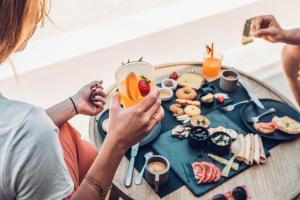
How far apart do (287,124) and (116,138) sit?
0.79 m

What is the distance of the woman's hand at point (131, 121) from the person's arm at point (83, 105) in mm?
399

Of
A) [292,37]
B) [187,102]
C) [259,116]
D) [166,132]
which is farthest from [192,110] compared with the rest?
[292,37]

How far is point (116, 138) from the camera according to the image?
3.29ft

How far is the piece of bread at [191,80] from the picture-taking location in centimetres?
169

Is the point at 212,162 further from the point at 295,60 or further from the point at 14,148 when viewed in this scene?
the point at 295,60

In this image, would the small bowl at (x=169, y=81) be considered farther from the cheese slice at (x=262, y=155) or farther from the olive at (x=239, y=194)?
the olive at (x=239, y=194)

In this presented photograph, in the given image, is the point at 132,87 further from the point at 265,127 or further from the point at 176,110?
the point at 265,127

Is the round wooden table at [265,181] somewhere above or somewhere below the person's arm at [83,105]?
below

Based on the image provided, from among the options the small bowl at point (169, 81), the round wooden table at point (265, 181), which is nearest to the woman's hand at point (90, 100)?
the round wooden table at point (265, 181)

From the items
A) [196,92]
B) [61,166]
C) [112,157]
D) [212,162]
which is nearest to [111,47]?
[196,92]

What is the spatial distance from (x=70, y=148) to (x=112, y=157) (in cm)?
35

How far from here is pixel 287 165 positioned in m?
1.34

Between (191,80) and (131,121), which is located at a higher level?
(131,121)

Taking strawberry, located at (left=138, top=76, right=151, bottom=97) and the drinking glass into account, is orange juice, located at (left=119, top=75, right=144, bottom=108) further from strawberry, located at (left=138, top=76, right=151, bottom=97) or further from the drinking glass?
the drinking glass
